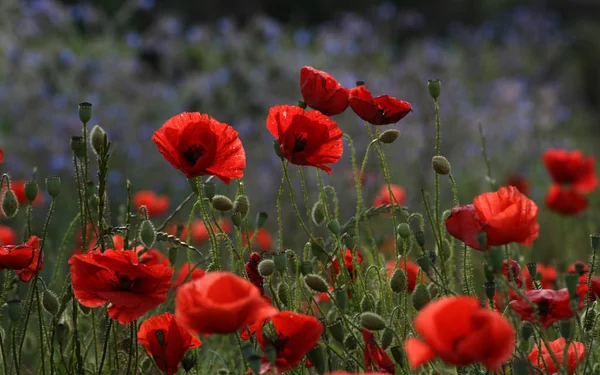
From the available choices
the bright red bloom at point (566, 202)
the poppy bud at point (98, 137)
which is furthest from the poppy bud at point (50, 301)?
the bright red bloom at point (566, 202)

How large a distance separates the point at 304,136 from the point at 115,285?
1.26ft

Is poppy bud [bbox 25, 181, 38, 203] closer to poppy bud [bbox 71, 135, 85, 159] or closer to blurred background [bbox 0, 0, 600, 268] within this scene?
poppy bud [bbox 71, 135, 85, 159]

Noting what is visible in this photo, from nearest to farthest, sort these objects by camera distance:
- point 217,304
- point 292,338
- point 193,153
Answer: point 217,304
point 292,338
point 193,153

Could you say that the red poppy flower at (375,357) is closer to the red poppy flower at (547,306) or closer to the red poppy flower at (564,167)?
the red poppy flower at (547,306)

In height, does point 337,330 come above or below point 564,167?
above

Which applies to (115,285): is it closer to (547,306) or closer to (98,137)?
(98,137)

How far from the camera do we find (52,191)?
1.39 metres

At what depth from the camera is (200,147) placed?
53.7 inches

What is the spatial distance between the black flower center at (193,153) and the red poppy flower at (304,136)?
129mm

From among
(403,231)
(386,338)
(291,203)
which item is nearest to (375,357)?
(386,338)

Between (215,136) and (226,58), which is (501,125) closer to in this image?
(226,58)

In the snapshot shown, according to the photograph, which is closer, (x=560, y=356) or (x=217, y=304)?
(x=217, y=304)

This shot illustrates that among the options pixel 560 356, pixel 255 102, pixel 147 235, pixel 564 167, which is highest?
pixel 147 235

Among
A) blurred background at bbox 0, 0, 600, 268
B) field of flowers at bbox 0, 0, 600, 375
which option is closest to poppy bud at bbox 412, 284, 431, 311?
field of flowers at bbox 0, 0, 600, 375
